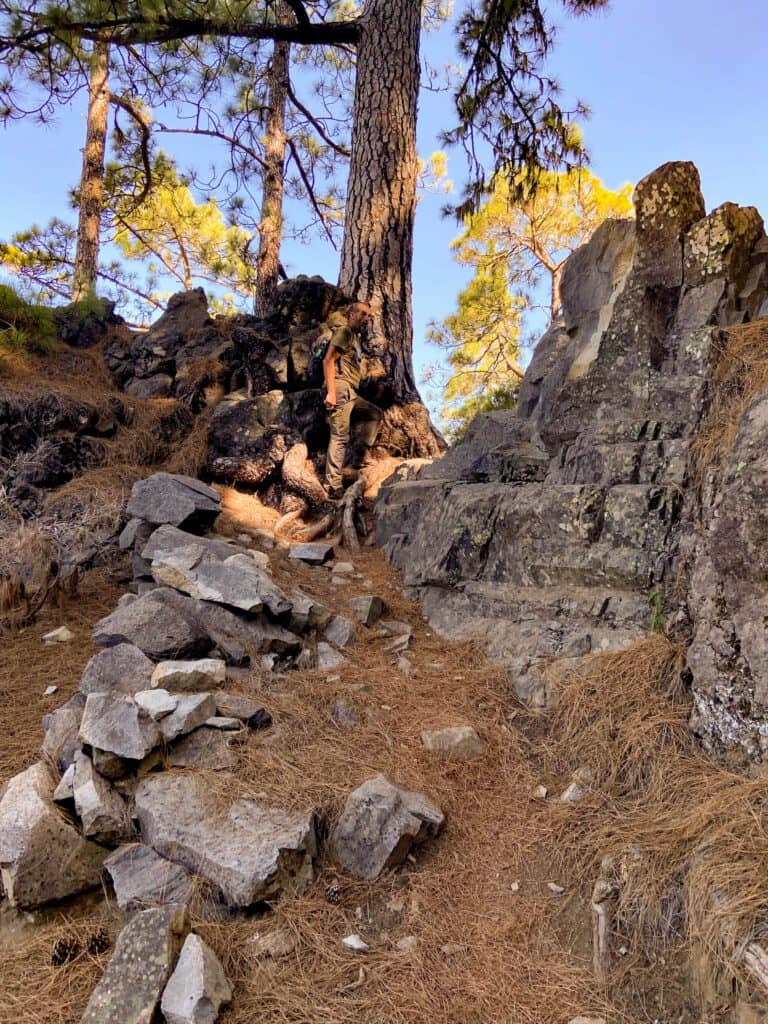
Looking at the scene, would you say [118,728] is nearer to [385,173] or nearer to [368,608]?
[368,608]

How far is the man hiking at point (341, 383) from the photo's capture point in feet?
21.7

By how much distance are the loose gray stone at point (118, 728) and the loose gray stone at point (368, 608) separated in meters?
1.90

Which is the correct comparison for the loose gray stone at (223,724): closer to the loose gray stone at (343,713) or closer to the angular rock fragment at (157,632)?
the loose gray stone at (343,713)

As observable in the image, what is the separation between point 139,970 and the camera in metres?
2.07

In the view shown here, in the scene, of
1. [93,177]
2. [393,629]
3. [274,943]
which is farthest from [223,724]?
[93,177]

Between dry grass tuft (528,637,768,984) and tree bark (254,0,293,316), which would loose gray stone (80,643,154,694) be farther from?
tree bark (254,0,293,316)

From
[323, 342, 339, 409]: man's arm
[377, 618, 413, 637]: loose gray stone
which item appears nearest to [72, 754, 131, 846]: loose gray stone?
[377, 618, 413, 637]: loose gray stone

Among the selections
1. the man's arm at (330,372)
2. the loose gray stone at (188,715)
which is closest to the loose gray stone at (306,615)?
the loose gray stone at (188,715)

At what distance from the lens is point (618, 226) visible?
5465 mm

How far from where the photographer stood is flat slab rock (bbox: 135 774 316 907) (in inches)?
95.9

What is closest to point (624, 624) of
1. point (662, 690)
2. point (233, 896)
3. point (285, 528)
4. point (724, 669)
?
point (662, 690)

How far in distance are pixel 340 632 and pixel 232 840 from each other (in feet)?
6.15

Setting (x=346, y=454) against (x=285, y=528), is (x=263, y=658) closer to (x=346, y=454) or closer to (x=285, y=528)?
(x=285, y=528)

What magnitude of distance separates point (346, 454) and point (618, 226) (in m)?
3.42
